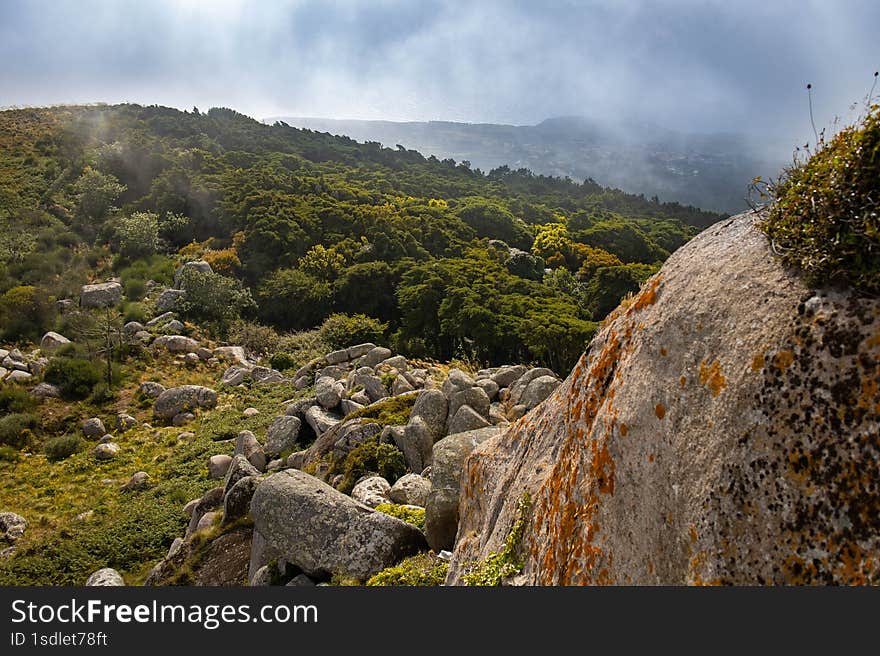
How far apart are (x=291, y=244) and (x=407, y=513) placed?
112 feet

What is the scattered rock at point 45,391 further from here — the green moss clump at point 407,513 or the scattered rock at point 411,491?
the green moss clump at point 407,513

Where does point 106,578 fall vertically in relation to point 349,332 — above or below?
below

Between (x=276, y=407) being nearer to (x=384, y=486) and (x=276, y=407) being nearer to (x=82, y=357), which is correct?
(x=82, y=357)

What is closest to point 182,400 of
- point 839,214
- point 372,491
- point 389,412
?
point 389,412

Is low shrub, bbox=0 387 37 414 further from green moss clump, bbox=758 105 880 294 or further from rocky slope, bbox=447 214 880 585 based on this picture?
green moss clump, bbox=758 105 880 294

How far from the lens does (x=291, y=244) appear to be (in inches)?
1503

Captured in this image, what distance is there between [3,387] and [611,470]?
73.7 feet

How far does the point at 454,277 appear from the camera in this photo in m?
31.3

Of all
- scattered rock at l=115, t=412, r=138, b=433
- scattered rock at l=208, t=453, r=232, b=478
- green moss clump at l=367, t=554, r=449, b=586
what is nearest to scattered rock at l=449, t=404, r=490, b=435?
green moss clump at l=367, t=554, r=449, b=586

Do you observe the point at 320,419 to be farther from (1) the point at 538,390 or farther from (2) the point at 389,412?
(1) the point at 538,390

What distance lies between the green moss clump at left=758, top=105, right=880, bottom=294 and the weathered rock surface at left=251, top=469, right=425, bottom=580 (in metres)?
4.94

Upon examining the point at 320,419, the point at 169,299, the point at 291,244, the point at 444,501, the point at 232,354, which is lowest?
the point at 320,419

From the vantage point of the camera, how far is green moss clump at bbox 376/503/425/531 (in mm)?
6631

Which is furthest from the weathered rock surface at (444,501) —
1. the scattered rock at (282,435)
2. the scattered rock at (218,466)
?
the scattered rock at (218,466)
